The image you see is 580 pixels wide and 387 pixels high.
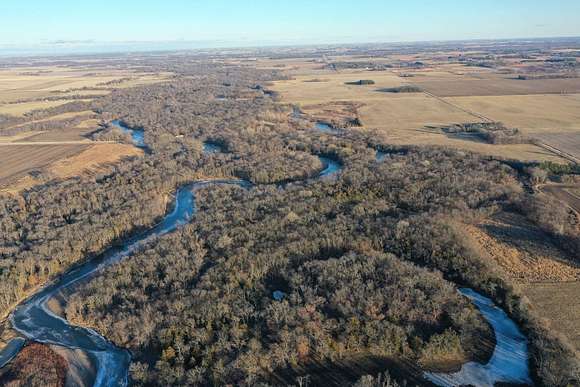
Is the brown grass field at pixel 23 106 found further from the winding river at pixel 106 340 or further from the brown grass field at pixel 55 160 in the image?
the winding river at pixel 106 340

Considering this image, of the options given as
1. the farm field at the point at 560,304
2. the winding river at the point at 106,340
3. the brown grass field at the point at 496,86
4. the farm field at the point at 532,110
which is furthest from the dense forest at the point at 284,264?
the brown grass field at the point at 496,86

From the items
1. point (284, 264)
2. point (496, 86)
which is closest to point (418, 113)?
point (496, 86)

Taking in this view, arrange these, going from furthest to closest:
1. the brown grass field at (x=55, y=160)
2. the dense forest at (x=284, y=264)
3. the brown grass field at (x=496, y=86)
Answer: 1. the brown grass field at (x=496, y=86)
2. the brown grass field at (x=55, y=160)
3. the dense forest at (x=284, y=264)

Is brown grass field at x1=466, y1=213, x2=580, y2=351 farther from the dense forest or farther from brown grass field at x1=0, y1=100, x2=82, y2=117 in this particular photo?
brown grass field at x1=0, y1=100, x2=82, y2=117

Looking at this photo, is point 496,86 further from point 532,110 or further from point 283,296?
point 283,296

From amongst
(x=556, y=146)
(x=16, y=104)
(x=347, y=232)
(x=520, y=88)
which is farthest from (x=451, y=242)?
(x=16, y=104)

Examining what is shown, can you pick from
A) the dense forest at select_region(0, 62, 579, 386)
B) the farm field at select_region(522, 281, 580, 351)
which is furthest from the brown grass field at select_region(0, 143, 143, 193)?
the farm field at select_region(522, 281, 580, 351)

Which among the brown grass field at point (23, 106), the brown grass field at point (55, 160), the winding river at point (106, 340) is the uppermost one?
the brown grass field at point (23, 106)
